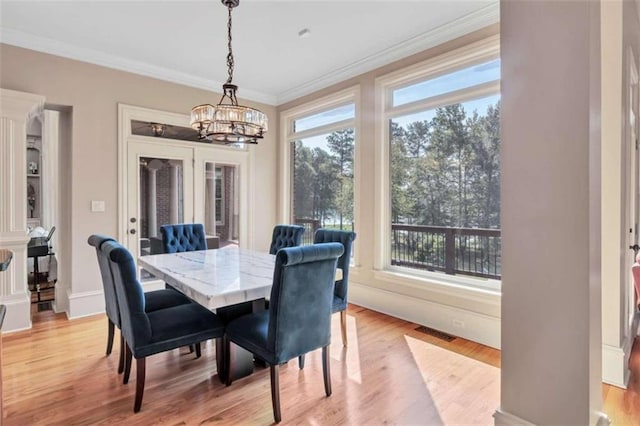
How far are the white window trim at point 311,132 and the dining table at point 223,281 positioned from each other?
168 cm

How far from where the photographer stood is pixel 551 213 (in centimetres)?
146

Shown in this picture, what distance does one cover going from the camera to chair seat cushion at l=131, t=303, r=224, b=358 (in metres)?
2.06

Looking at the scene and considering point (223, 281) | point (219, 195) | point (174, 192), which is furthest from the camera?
point (219, 195)

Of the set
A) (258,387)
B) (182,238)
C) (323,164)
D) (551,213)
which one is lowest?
(258,387)

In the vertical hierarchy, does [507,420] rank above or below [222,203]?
below

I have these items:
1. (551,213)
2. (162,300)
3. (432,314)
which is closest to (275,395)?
(162,300)

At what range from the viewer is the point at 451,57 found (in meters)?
3.25

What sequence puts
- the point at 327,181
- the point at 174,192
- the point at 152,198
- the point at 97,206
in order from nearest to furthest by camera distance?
the point at 97,206
the point at 152,198
the point at 174,192
the point at 327,181

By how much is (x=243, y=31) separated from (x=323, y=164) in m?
2.02

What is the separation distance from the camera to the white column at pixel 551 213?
1.39 metres

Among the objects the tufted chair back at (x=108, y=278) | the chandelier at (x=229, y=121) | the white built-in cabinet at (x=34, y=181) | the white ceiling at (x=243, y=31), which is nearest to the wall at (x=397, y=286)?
the white ceiling at (x=243, y=31)

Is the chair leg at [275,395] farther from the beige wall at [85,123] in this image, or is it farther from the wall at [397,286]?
the beige wall at [85,123]

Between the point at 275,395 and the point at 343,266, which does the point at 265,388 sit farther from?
the point at 343,266

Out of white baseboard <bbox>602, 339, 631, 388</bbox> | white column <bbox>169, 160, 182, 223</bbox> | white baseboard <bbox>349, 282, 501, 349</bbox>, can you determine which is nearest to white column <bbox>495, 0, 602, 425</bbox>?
white baseboard <bbox>602, 339, 631, 388</bbox>
